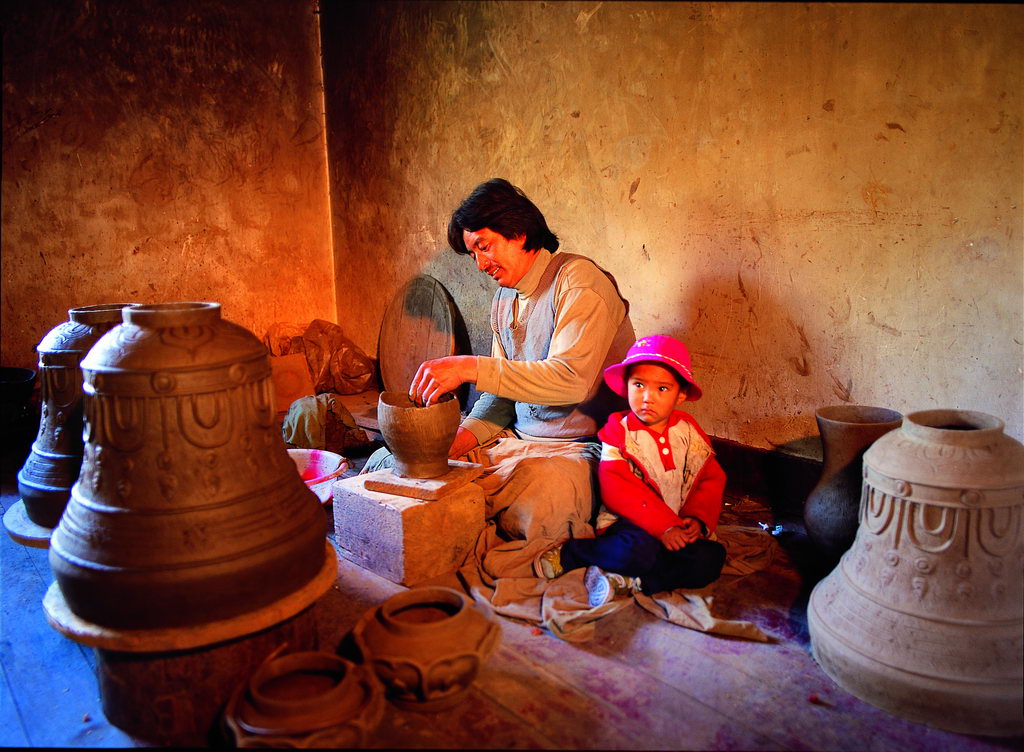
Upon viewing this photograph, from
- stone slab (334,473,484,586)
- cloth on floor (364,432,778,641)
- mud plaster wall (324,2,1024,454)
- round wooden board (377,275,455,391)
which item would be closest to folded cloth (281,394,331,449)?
round wooden board (377,275,455,391)

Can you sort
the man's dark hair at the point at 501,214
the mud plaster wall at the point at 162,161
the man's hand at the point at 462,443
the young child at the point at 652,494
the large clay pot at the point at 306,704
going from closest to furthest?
1. the large clay pot at the point at 306,704
2. the young child at the point at 652,494
3. the man's dark hair at the point at 501,214
4. the man's hand at the point at 462,443
5. the mud plaster wall at the point at 162,161

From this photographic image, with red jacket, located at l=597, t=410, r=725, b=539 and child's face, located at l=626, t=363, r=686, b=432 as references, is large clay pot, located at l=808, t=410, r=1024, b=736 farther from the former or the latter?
child's face, located at l=626, t=363, r=686, b=432

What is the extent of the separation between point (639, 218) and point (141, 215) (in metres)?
3.49

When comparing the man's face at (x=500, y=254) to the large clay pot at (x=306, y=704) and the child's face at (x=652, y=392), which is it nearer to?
the child's face at (x=652, y=392)

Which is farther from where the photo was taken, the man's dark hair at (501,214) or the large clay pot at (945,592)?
the man's dark hair at (501,214)

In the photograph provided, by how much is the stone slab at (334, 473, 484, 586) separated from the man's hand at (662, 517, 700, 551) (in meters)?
0.75

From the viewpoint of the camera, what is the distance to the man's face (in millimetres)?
3268

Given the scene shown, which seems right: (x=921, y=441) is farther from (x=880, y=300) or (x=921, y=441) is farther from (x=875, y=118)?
(x=875, y=118)

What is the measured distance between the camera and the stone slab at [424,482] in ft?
9.57

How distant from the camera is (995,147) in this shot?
2.78m

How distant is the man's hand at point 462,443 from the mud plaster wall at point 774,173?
116 cm

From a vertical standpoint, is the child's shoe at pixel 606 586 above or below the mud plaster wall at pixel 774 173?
below

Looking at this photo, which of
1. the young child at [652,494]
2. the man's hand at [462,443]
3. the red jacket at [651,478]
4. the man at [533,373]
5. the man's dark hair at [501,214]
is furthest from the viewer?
the man's hand at [462,443]

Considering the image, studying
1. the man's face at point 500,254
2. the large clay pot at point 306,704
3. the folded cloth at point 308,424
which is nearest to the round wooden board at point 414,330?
the folded cloth at point 308,424
